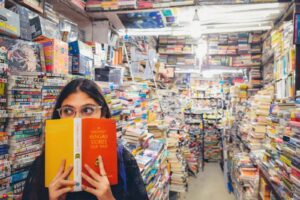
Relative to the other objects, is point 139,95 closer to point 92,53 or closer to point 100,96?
point 92,53

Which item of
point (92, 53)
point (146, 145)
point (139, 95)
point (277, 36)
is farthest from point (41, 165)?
point (277, 36)

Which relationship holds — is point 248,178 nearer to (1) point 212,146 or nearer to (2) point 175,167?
(2) point 175,167

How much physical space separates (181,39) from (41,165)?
556 cm

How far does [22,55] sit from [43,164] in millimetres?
627

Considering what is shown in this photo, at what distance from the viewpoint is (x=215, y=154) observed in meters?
7.99

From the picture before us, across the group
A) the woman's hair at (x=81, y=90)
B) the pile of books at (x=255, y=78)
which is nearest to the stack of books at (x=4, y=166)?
the woman's hair at (x=81, y=90)

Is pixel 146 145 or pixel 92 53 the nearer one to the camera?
pixel 92 53

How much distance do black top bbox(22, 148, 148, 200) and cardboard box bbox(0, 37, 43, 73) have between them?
530 mm

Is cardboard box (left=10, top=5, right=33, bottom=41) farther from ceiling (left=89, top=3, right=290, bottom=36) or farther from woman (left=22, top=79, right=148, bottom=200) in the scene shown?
ceiling (left=89, top=3, right=290, bottom=36)

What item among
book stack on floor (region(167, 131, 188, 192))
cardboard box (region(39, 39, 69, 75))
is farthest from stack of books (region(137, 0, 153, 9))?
book stack on floor (region(167, 131, 188, 192))

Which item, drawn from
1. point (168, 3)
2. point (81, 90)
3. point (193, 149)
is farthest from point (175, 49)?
Answer: point (81, 90)

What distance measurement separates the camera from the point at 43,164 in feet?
3.79

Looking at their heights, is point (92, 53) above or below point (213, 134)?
above

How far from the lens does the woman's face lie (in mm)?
1164
